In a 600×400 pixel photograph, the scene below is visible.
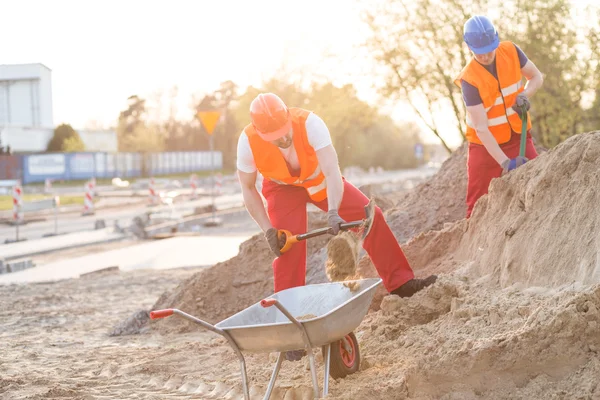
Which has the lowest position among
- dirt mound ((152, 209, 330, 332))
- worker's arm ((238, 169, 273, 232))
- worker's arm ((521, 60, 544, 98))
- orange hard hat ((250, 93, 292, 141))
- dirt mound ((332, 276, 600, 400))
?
dirt mound ((152, 209, 330, 332))

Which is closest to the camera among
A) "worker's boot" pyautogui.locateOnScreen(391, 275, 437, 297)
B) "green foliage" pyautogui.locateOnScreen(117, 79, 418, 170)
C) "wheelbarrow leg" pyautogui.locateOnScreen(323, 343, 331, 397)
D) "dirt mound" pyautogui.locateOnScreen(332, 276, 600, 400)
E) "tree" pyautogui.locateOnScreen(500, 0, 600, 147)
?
"dirt mound" pyautogui.locateOnScreen(332, 276, 600, 400)

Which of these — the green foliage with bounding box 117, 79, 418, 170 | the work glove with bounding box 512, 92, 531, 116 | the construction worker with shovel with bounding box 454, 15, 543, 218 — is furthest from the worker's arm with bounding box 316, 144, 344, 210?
the green foliage with bounding box 117, 79, 418, 170

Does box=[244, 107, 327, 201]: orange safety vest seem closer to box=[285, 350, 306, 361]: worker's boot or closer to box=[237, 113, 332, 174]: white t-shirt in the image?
box=[237, 113, 332, 174]: white t-shirt

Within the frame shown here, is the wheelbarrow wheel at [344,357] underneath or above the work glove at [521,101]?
underneath

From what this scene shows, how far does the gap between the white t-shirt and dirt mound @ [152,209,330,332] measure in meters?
2.64

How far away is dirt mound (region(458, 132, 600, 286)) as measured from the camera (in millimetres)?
5008

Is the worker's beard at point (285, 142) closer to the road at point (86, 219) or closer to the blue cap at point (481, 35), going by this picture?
the blue cap at point (481, 35)

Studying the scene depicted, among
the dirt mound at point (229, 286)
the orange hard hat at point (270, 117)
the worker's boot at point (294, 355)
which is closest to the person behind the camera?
the orange hard hat at point (270, 117)

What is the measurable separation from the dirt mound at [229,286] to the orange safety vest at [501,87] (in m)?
2.38

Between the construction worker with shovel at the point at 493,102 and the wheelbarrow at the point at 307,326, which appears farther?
the construction worker with shovel at the point at 493,102

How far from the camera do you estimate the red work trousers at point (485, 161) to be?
7.09 metres

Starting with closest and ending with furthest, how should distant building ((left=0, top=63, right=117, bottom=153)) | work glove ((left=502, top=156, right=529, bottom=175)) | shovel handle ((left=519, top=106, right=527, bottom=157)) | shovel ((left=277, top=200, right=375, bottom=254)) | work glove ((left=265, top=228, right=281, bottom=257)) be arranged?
shovel ((left=277, top=200, right=375, bottom=254)) < work glove ((left=265, top=228, right=281, bottom=257)) < work glove ((left=502, top=156, right=529, bottom=175)) < shovel handle ((left=519, top=106, right=527, bottom=157)) < distant building ((left=0, top=63, right=117, bottom=153))

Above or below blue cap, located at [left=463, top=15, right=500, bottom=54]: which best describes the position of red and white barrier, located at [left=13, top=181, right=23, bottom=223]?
below

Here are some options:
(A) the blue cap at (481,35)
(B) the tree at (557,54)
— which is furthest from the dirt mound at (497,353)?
(B) the tree at (557,54)
